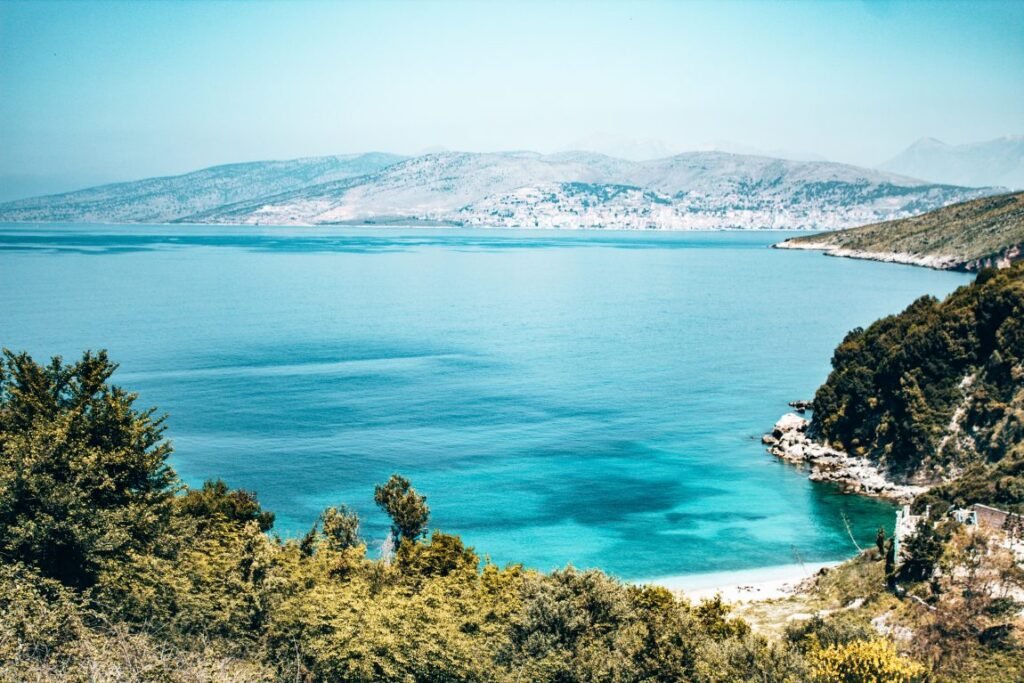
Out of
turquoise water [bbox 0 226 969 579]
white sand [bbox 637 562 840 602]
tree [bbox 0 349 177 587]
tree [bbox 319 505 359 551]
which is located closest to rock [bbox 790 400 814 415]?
turquoise water [bbox 0 226 969 579]

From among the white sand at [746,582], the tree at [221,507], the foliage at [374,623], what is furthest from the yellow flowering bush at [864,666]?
the tree at [221,507]

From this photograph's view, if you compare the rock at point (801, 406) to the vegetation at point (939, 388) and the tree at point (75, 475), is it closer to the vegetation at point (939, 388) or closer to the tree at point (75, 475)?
the vegetation at point (939, 388)

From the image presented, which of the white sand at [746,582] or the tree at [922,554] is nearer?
the tree at [922,554]

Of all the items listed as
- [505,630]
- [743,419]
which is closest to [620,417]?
[743,419]

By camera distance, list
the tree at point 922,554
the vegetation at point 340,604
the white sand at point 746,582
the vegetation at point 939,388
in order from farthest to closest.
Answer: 1. the vegetation at point 939,388
2. the white sand at point 746,582
3. the tree at point 922,554
4. the vegetation at point 340,604

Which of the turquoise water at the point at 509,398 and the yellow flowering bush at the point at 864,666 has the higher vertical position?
the yellow flowering bush at the point at 864,666

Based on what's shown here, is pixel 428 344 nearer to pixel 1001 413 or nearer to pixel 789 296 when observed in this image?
pixel 1001 413

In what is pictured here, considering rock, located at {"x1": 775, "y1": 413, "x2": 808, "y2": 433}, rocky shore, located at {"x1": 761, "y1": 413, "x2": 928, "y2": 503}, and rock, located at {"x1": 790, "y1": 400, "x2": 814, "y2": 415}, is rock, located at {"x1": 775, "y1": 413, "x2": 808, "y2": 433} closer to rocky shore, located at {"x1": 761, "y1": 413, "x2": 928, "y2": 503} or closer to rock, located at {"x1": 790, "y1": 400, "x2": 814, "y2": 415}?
rocky shore, located at {"x1": 761, "y1": 413, "x2": 928, "y2": 503}
